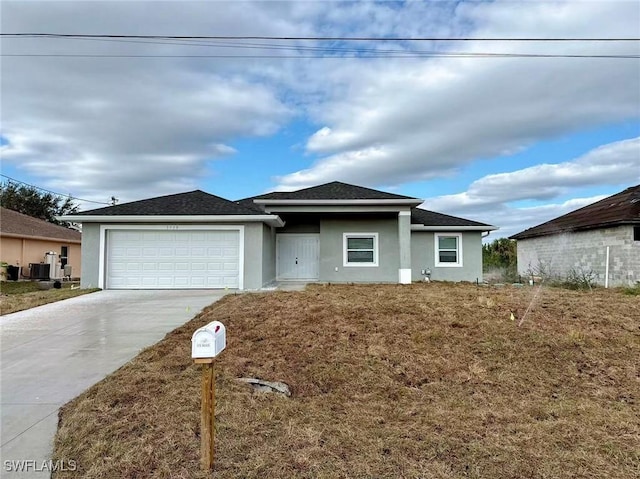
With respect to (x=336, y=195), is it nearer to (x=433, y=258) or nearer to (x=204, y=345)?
(x=433, y=258)

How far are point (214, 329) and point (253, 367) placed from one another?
2.45 metres

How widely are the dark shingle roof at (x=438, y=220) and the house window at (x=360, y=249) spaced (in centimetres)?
197

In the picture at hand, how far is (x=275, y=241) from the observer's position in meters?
17.2

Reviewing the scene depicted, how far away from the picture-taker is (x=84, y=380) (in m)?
5.32

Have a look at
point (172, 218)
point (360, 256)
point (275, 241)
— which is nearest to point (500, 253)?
point (360, 256)

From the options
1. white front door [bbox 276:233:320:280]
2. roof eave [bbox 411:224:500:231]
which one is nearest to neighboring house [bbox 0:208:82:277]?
white front door [bbox 276:233:320:280]

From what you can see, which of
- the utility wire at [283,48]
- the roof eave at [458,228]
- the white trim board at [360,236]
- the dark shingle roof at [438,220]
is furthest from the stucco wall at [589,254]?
the white trim board at [360,236]

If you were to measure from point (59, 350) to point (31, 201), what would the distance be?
130 feet

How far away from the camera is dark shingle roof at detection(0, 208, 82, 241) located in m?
21.1

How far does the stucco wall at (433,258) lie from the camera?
17234 millimetres

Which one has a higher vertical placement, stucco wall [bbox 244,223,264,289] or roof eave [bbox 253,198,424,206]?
roof eave [bbox 253,198,424,206]

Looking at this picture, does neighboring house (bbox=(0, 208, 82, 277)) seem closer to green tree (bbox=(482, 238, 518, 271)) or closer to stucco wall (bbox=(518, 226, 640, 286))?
green tree (bbox=(482, 238, 518, 271))

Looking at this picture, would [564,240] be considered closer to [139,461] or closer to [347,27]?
[347,27]

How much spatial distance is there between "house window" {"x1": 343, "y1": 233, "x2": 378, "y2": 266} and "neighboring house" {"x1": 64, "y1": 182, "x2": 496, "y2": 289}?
4 cm
